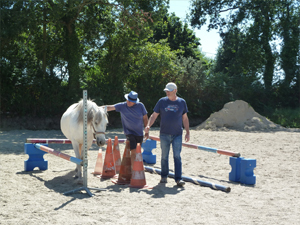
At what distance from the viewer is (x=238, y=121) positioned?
1664 centimetres

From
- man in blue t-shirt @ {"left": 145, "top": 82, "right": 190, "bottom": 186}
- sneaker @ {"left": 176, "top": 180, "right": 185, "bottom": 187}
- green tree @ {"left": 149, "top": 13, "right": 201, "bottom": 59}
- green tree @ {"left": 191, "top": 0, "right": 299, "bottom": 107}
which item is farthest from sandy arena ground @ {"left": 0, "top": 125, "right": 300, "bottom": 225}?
green tree @ {"left": 149, "top": 13, "right": 201, "bottom": 59}

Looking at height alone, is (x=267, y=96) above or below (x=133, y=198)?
above

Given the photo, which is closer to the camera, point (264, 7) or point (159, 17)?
point (159, 17)

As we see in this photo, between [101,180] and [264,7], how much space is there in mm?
19366

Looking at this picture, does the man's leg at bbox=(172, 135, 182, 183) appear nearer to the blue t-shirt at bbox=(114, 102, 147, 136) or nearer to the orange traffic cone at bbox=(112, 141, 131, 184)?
the blue t-shirt at bbox=(114, 102, 147, 136)

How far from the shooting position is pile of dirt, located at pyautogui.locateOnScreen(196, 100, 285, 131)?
52.9 ft

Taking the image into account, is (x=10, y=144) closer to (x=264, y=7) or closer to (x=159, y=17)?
(x=159, y=17)

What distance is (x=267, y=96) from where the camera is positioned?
21016 mm

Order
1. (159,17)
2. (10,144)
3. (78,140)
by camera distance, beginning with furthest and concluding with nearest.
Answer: (159,17)
(10,144)
(78,140)

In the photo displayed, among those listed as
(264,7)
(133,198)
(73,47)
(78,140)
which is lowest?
(133,198)

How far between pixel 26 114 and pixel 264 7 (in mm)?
16587

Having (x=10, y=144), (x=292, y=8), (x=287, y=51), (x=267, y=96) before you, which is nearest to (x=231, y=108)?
(x=267, y=96)

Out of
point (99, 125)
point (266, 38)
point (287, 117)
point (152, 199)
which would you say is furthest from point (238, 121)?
point (152, 199)

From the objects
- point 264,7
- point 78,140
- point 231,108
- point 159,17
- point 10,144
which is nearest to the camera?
point 78,140
